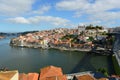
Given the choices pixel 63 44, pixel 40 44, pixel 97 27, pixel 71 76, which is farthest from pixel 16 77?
pixel 97 27

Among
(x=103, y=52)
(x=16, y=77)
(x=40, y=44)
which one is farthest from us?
(x=40, y=44)

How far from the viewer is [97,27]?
27172 mm

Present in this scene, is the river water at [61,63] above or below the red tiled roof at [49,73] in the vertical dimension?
below

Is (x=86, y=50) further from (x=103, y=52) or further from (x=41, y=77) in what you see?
(x=41, y=77)

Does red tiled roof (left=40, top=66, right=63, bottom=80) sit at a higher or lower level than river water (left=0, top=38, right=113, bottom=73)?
higher

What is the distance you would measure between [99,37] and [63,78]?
46.8ft

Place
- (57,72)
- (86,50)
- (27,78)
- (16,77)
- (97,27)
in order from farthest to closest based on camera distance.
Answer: (97,27) → (86,50) → (57,72) → (27,78) → (16,77)

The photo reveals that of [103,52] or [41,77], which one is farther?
[103,52]

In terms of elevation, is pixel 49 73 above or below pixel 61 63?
above

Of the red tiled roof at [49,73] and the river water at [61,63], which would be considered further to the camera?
the river water at [61,63]

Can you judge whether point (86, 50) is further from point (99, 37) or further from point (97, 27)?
point (97, 27)

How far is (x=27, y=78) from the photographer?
19.3 feet

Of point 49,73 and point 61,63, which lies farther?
point 61,63

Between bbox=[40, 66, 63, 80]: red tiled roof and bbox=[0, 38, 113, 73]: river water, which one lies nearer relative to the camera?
bbox=[40, 66, 63, 80]: red tiled roof
